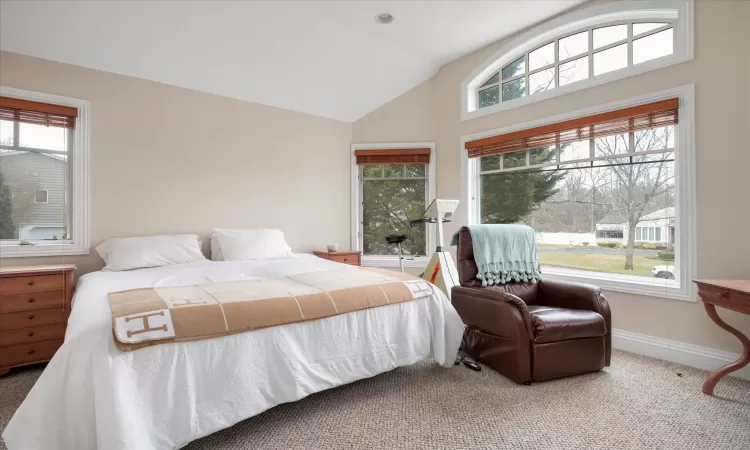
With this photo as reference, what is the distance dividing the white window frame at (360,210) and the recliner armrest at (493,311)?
1858 millimetres

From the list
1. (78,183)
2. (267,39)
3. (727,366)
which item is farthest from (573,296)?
(78,183)

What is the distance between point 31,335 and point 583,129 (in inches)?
192

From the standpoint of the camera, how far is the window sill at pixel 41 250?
122 inches

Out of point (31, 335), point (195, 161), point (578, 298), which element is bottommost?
point (31, 335)

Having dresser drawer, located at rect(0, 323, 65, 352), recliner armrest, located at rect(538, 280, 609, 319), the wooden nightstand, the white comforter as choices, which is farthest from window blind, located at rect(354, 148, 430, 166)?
dresser drawer, located at rect(0, 323, 65, 352)

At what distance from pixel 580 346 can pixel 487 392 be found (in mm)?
770

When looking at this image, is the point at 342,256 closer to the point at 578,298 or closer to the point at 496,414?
the point at 578,298

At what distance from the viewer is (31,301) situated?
2.74m

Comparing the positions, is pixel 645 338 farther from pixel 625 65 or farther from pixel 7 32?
pixel 7 32

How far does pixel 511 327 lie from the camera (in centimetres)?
252

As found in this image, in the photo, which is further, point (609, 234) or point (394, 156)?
point (394, 156)

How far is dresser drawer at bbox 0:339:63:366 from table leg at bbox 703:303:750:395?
4541 mm

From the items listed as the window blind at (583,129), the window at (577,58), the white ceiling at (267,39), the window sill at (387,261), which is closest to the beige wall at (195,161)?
the white ceiling at (267,39)

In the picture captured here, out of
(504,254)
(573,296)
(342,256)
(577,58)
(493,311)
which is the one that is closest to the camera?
(493,311)
